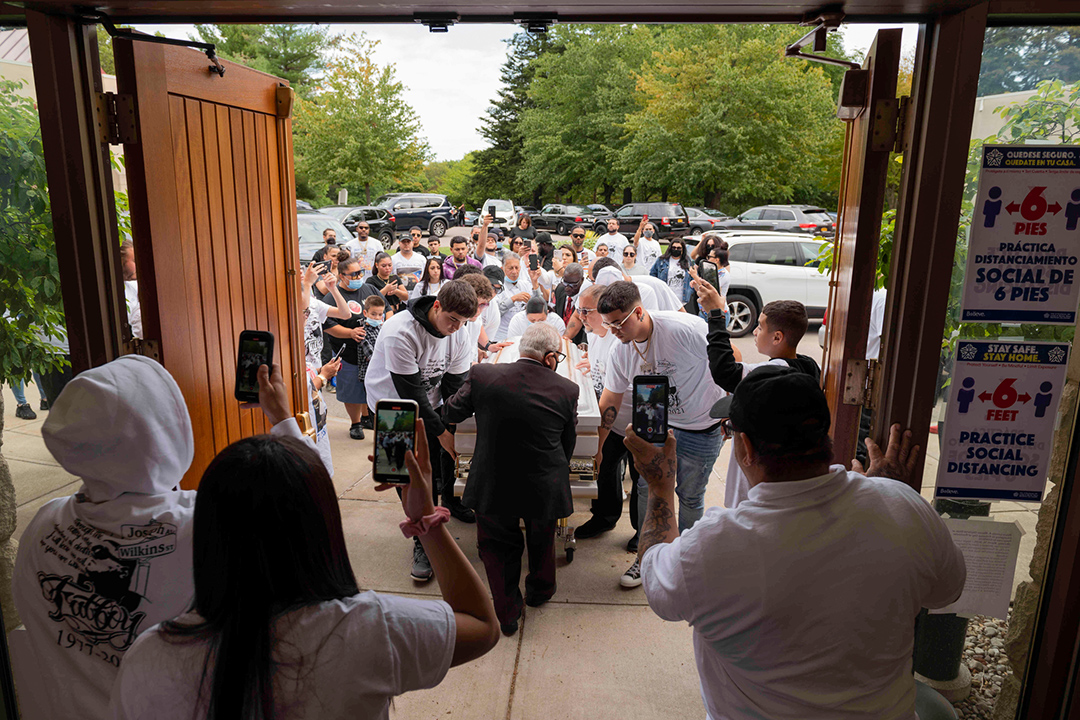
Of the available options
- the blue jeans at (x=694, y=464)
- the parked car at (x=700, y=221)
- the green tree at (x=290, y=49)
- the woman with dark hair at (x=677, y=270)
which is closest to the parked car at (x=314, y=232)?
the woman with dark hair at (x=677, y=270)

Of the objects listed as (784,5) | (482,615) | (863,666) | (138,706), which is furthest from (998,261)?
(138,706)

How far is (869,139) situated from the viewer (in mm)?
2434

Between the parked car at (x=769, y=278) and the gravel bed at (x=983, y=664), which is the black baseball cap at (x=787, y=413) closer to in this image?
the gravel bed at (x=983, y=664)

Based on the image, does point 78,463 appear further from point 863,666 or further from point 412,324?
point 412,324

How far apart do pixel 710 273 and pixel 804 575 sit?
7.34 meters

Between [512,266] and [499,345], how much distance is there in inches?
89.1

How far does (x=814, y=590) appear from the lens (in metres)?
1.56

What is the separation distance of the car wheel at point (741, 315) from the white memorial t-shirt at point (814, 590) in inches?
414

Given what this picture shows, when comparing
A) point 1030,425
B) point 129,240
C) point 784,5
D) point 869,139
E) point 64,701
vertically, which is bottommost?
point 64,701

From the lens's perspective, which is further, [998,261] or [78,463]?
[998,261]

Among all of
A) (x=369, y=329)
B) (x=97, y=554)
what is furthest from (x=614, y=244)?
(x=97, y=554)

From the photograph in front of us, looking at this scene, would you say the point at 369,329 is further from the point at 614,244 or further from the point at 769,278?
the point at 769,278

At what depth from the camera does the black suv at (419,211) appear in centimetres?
2447

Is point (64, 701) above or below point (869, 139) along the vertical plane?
below
